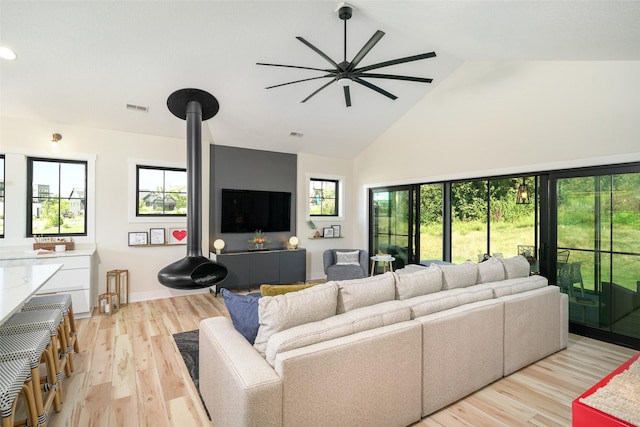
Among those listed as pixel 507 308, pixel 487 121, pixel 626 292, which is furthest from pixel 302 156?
pixel 626 292

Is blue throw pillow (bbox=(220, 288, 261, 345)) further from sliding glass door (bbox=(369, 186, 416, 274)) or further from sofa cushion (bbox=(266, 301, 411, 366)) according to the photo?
sliding glass door (bbox=(369, 186, 416, 274))

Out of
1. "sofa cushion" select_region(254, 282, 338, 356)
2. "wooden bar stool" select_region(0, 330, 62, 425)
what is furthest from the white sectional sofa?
"wooden bar stool" select_region(0, 330, 62, 425)

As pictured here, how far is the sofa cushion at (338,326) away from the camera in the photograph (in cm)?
164

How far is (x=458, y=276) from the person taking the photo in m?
2.70

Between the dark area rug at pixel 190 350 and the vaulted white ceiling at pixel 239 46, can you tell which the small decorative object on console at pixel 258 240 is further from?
the dark area rug at pixel 190 350

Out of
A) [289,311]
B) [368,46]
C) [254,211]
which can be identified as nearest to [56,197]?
[254,211]

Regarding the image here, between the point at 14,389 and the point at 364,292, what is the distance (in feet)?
6.39

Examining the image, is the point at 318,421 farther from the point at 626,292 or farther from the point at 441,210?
the point at 441,210

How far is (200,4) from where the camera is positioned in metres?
2.87

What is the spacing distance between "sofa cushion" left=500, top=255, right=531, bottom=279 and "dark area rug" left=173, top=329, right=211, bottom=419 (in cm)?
298

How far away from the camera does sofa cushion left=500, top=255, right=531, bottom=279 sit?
3.12 meters

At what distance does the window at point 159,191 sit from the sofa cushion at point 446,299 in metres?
4.32

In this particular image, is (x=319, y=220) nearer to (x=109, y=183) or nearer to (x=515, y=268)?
(x=109, y=183)

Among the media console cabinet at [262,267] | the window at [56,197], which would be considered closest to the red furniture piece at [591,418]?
the media console cabinet at [262,267]
